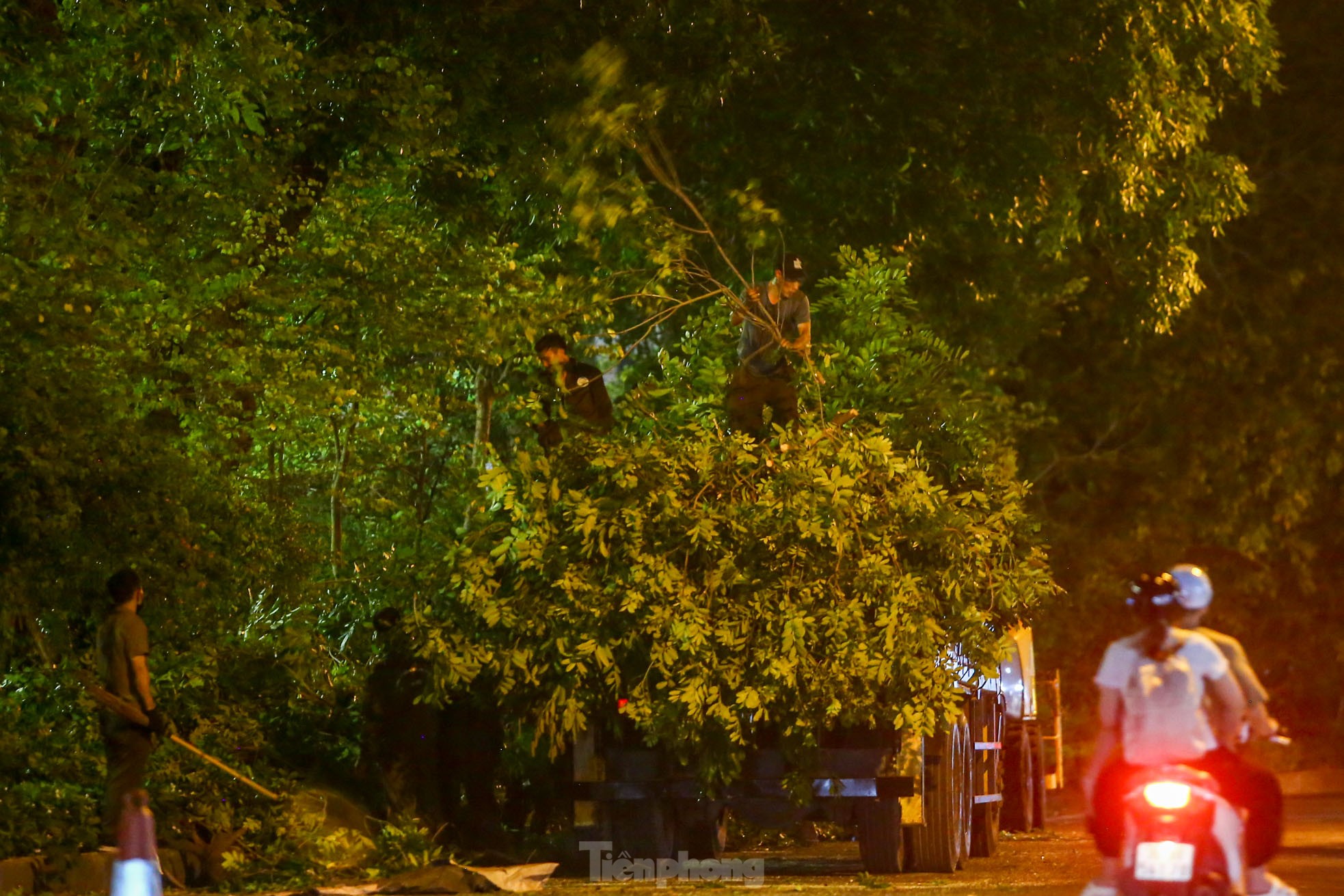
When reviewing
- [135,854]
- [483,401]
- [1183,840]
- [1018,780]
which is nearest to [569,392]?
[483,401]

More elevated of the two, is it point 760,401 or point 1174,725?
point 760,401

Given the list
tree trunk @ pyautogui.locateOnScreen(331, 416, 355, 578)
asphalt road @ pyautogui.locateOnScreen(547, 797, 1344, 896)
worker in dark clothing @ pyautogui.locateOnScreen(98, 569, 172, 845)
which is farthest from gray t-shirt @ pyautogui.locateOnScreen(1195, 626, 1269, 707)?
tree trunk @ pyautogui.locateOnScreen(331, 416, 355, 578)

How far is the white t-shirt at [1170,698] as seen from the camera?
23.8 feet

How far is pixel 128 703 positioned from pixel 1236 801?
632cm

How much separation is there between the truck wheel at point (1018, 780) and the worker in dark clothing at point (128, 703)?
10379 mm

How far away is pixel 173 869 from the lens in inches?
533

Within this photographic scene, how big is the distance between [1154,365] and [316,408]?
20744mm

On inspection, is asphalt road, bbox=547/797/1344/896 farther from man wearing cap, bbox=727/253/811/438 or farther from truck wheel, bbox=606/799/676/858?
man wearing cap, bbox=727/253/811/438

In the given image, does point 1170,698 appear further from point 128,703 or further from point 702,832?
point 702,832

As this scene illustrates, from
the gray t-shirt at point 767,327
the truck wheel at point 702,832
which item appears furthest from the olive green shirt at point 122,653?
the gray t-shirt at point 767,327

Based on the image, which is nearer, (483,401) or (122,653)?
(122,653)

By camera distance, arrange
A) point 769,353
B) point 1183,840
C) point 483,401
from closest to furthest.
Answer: point 1183,840, point 769,353, point 483,401

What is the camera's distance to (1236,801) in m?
7.21

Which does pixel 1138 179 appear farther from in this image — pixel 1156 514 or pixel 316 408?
pixel 1156 514
